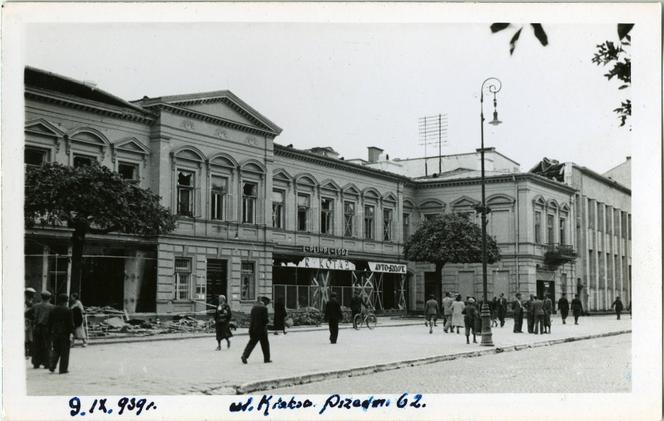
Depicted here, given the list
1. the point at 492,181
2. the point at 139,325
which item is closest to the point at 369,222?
the point at 492,181

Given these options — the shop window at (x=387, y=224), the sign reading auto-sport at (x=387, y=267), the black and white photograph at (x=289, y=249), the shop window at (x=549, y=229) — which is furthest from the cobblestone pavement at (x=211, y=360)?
the shop window at (x=549, y=229)

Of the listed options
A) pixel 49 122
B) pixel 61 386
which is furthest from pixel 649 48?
pixel 49 122

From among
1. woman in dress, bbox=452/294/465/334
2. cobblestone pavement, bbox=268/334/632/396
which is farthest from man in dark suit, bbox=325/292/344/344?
woman in dress, bbox=452/294/465/334

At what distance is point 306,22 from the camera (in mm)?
12789

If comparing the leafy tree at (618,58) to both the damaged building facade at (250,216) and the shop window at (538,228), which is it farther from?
the shop window at (538,228)

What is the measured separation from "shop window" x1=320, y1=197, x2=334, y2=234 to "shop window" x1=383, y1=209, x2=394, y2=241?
4.97 metres

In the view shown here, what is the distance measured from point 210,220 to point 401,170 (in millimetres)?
24899

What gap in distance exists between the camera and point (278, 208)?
3828 cm

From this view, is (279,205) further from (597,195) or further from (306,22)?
(306,22)

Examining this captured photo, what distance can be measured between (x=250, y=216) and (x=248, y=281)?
107 inches

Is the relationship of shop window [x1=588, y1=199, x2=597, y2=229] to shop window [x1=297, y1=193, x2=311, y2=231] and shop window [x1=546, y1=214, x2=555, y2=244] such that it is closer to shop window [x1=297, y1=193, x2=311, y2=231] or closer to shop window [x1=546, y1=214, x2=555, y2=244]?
shop window [x1=546, y1=214, x2=555, y2=244]

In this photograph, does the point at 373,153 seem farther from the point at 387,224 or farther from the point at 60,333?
the point at 60,333

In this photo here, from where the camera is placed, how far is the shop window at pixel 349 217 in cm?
4284
